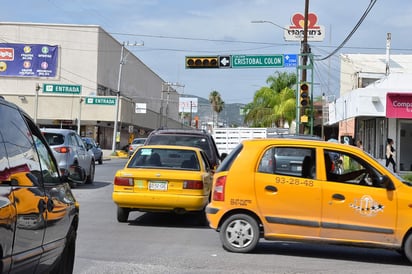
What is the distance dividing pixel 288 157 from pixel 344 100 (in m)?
23.5

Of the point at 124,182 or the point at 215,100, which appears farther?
the point at 215,100

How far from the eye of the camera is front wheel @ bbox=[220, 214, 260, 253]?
8727 mm

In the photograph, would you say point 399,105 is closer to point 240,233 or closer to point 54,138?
point 54,138

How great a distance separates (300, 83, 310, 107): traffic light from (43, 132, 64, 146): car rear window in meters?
10.1

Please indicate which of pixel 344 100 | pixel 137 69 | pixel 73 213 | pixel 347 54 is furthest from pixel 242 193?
pixel 137 69

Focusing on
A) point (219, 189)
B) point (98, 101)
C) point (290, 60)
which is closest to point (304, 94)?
point (290, 60)

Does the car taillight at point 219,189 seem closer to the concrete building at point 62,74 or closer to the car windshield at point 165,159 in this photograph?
the car windshield at point 165,159

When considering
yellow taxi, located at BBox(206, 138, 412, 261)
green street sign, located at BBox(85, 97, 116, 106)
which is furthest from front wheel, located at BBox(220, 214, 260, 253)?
green street sign, located at BBox(85, 97, 116, 106)

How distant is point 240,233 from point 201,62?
2254 cm

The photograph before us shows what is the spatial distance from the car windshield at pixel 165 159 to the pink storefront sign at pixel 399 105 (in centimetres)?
1646

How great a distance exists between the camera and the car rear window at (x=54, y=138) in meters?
17.0

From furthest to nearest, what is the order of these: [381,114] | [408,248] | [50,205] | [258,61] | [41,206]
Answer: [258,61] < [381,114] < [408,248] < [50,205] < [41,206]

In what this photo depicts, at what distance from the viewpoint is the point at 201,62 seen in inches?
1207

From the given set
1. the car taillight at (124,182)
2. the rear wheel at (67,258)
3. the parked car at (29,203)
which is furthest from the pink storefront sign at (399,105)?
the parked car at (29,203)
